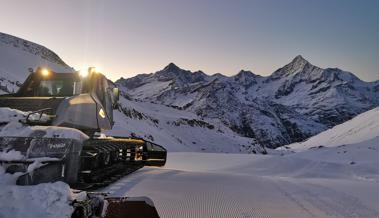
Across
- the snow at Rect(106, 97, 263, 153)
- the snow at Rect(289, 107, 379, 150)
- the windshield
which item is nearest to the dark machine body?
the windshield

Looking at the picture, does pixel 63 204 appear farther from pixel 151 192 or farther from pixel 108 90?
pixel 108 90

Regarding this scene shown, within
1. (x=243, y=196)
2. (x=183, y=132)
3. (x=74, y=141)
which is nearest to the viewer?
(x=74, y=141)

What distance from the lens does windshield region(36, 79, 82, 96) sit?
1050cm

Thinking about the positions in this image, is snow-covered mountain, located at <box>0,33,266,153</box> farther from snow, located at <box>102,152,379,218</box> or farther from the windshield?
snow, located at <box>102,152,379,218</box>

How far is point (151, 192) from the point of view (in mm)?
7883

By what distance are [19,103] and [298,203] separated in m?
6.22

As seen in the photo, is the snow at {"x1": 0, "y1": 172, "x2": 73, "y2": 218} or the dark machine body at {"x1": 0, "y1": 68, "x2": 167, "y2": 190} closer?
the snow at {"x1": 0, "y1": 172, "x2": 73, "y2": 218}

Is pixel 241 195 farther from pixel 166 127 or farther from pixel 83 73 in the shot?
pixel 166 127

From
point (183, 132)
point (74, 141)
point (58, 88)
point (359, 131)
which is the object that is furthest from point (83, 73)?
point (359, 131)

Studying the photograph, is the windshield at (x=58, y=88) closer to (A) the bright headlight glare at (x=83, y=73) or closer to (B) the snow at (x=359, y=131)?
(A) the bright headlight glare at (x=83, y=73)

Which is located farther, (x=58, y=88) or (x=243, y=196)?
(x=58, y=88)

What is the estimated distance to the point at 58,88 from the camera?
10789 millimetres

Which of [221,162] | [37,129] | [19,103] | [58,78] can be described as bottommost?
[221,162]

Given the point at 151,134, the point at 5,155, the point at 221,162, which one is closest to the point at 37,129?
the point at 5,155
